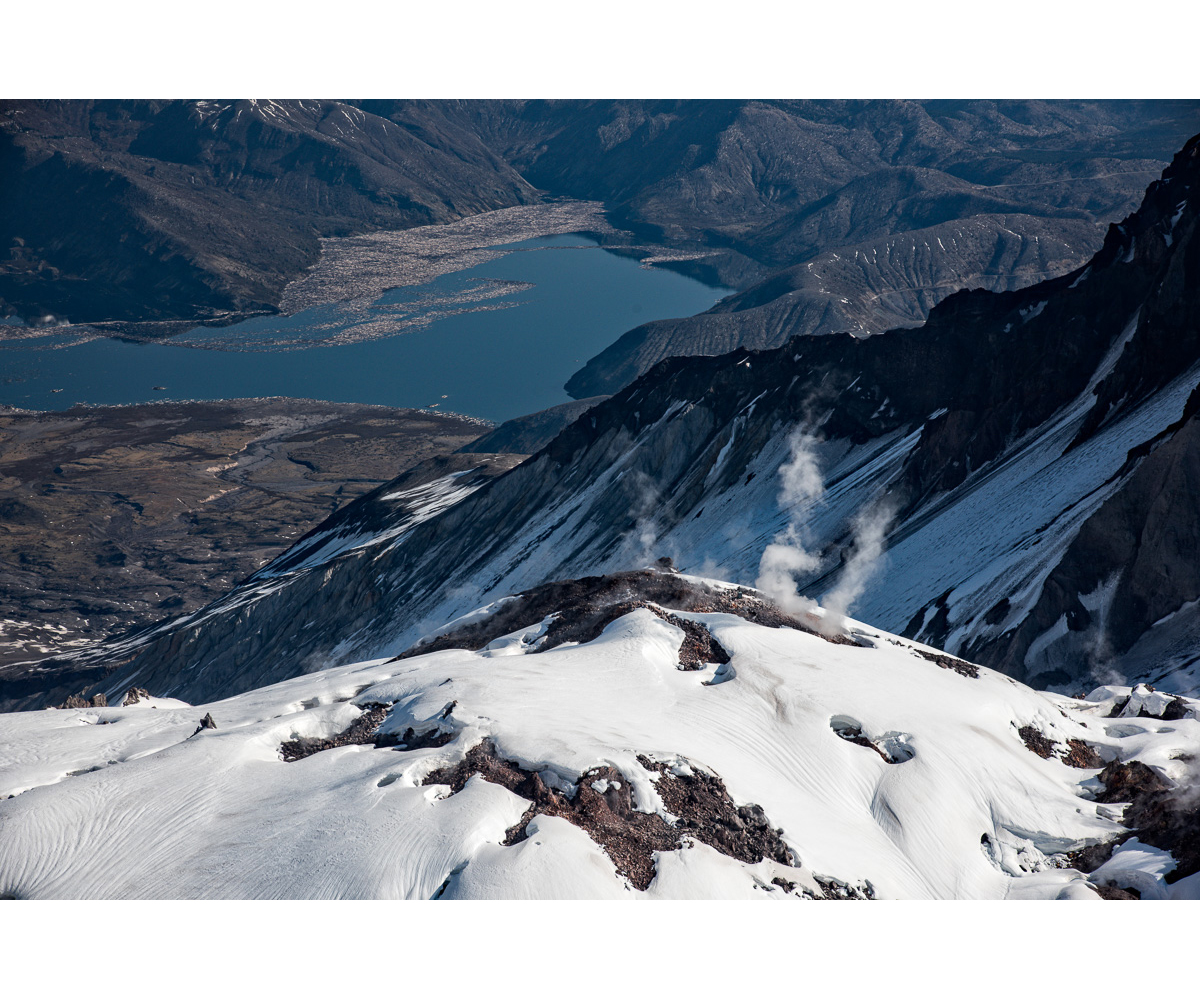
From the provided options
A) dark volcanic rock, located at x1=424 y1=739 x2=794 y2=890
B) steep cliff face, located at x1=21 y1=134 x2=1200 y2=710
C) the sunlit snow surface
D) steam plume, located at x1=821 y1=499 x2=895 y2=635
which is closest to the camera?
the sunlit snow surface

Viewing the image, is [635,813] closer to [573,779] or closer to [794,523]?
[573,779]

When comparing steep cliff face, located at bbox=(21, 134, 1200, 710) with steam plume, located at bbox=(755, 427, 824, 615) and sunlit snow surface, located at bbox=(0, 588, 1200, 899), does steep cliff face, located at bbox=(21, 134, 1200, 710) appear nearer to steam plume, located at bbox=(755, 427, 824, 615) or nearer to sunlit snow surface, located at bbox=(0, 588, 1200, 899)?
steam plume, located at bbox=(755, 427, 824, 615)

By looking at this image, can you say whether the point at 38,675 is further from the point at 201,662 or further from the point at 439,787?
the point at 439,787

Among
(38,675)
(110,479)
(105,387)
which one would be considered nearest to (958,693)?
(38,675)

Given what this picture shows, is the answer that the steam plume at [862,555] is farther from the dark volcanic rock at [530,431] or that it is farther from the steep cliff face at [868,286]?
the steep cliff face at [868,286]

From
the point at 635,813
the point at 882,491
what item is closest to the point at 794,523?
the point at 882,491

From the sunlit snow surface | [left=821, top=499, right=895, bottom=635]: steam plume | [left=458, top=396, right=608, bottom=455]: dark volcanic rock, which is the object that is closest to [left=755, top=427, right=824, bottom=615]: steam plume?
[left=821, top=499, right=895, bottom=635]: steam plume
